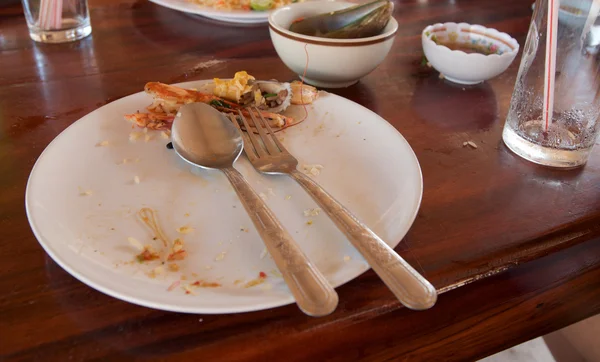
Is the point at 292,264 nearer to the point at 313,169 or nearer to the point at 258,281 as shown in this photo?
the point at 258,281

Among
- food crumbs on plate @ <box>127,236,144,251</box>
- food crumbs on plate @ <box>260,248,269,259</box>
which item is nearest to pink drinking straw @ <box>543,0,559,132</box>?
food crumbs on plate @ <box>260,248,269,259</box>

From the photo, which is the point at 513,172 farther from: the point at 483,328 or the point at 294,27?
the point at 294,27

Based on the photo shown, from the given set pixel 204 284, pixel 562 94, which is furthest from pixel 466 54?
pixel 204 284

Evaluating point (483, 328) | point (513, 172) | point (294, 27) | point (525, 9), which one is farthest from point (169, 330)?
point (525, 9)

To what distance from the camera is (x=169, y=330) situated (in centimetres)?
40

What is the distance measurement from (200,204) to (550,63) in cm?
47

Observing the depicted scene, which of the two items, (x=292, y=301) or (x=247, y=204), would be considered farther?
(x=247, y=204)

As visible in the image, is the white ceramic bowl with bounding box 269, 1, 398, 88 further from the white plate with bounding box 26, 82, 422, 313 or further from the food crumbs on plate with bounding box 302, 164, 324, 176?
the food crumbs on plate with bounding box 302, 164, 324, 176

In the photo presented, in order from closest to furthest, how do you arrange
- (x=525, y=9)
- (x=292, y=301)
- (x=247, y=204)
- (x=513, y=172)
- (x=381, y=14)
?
(x=292, y=301), (x=247, y=204), (x=513, y=172), (x=381, y=14), (x=525, y=9)

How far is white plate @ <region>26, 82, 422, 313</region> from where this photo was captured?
1.36 ft

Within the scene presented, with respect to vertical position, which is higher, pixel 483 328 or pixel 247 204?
pixel 247 204

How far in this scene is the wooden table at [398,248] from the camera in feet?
1.33

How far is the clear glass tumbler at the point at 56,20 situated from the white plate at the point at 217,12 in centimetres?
17

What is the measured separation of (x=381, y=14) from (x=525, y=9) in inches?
23.8
